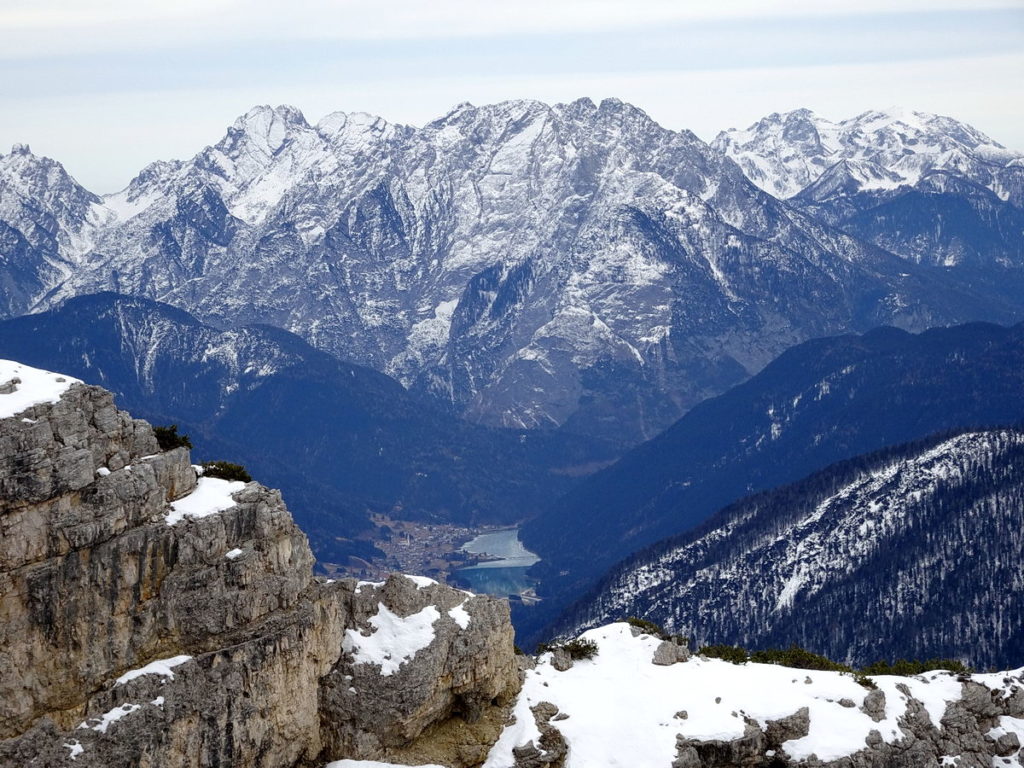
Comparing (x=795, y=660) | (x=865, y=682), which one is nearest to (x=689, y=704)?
(x=865, y=682)

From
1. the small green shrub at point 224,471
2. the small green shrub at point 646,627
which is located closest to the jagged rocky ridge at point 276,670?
the small green shrub at point 224,471

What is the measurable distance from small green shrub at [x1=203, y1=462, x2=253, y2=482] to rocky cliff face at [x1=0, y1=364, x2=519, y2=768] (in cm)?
439

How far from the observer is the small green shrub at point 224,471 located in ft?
341

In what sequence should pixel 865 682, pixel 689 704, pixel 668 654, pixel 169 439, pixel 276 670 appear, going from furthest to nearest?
pixel 668 654
pixel 865 682
pixel 689 704
pixel 169 439
pixel 276 670

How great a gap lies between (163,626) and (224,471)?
53.5 ft

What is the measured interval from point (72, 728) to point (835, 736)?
51.8 metres

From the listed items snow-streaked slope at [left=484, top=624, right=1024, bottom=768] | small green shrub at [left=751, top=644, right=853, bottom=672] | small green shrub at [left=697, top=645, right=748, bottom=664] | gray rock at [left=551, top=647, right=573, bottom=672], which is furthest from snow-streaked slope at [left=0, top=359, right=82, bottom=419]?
small green shrub at [left=751, top=644, right=853, bottom=672]

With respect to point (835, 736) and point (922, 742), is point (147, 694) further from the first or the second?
point (922, 742)

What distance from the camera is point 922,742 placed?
115 metres

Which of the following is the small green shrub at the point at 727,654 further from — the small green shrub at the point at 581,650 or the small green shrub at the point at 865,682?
the small green shrub at the point at 581,650

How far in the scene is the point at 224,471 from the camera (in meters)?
106

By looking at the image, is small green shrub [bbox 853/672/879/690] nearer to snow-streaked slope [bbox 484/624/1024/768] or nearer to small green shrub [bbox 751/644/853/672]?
snow-streaked slope [bbox 484/624/1024/768]

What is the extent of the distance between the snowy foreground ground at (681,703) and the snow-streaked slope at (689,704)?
71 millimetres

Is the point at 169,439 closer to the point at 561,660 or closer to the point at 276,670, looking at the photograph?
the point at 276,670
